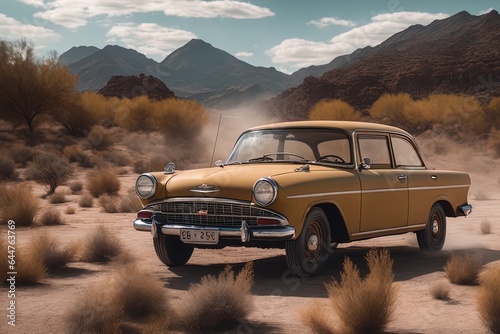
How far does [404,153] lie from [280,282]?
11.6 ft

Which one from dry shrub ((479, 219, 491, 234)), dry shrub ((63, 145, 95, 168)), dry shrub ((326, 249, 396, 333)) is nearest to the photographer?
dry shrub ((326, 249, 396, 333))

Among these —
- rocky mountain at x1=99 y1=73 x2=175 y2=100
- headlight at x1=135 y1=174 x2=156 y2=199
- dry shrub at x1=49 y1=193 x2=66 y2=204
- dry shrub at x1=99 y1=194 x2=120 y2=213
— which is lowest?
dry shrub at x1=49 y1=193 x2=66 y2=204

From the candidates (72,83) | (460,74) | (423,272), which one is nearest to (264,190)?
(423,272)

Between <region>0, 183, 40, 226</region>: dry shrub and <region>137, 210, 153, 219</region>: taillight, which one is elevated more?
<region>137, 210, 153, 219</region>: taillight

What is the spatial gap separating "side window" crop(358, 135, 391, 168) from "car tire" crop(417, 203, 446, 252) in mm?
1414

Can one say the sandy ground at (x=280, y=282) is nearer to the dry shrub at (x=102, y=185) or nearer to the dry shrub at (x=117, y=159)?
the dry shrub at (x=102, y=185)

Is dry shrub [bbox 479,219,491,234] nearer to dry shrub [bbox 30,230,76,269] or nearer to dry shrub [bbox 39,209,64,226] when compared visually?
dry shrub [bbox 30,230,76,269]

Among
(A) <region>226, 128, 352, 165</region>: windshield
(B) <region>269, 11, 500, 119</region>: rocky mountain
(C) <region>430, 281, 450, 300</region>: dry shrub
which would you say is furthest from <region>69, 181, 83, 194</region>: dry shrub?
(B) <region>269, 11, 500, 119</region>: rocky mountain

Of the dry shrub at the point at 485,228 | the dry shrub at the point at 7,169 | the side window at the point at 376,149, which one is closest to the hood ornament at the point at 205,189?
the side window at the point at 376,149

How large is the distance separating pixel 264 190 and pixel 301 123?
2082 millimetres

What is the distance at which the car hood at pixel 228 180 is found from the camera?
8250 mm

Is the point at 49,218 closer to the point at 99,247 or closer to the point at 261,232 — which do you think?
the point at 99,247

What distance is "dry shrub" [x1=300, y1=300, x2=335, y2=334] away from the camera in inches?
231

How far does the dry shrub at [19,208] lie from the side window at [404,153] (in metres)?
8.23
